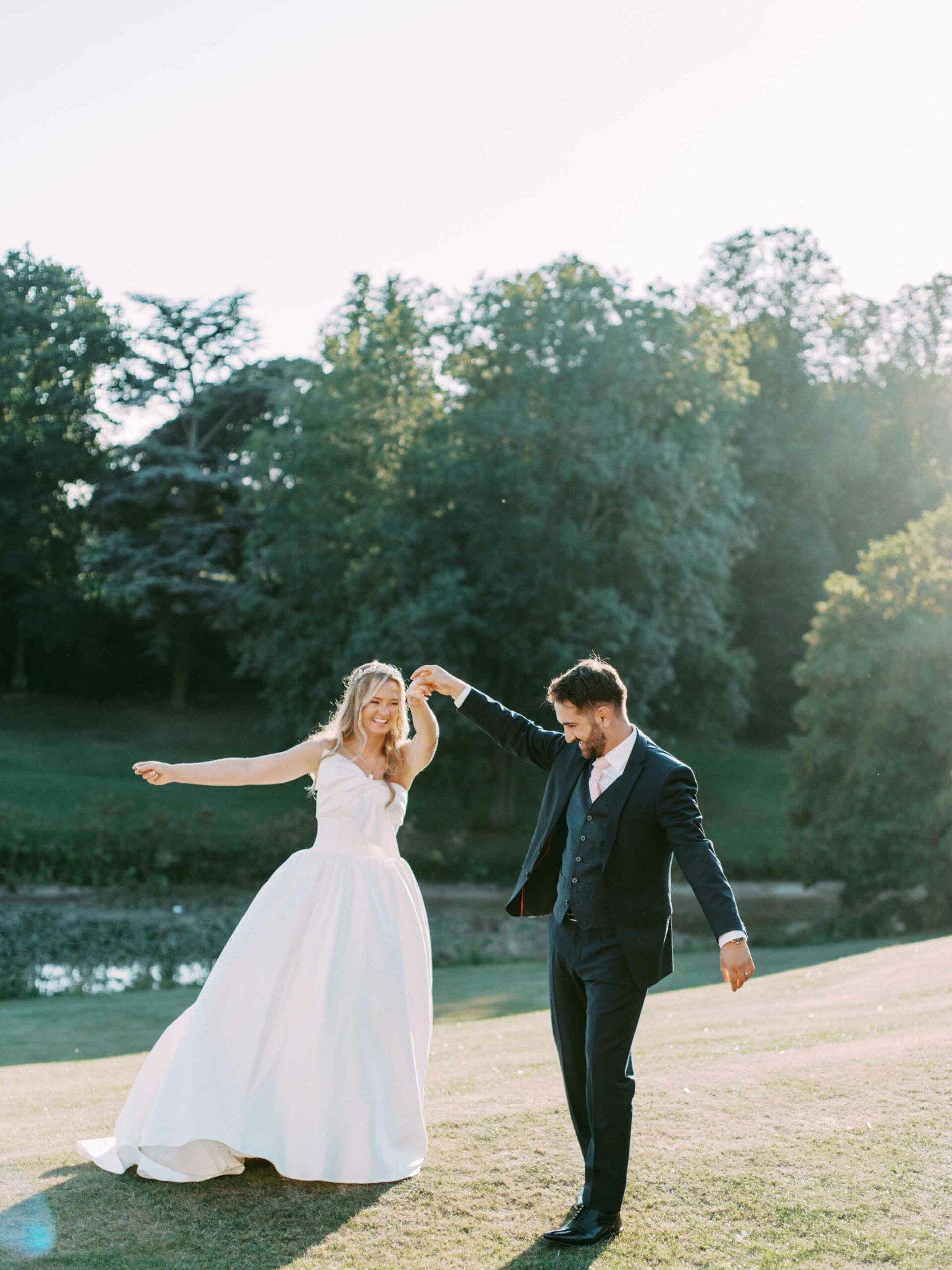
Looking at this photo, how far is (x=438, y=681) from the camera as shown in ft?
19.6

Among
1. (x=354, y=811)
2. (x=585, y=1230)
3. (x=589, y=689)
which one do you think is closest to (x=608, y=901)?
(x=589, y=689)

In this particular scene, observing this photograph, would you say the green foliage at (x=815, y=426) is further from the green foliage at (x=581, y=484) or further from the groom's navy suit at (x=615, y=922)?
the groom's navy suit at (x=615, y=922)

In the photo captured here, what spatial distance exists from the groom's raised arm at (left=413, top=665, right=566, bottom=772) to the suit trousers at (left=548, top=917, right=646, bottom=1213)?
818mm

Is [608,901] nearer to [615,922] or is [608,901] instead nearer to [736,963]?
[615,922]

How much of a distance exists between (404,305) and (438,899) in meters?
15.6

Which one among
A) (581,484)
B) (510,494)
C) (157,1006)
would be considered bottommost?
(157,1006)

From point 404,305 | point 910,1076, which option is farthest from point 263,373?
point 910,1076

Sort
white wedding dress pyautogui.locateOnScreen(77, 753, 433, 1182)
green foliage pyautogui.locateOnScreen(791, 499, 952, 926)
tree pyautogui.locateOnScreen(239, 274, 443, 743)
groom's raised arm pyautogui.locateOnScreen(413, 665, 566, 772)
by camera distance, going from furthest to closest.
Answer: tree pyautogui.locateOnScreen(239, 274, 443, 743) < green foliage pyautogui.locateOnScreen(791, 499, 952, 926) < groom's raised arm pyautogui.locateOnScreen(413, 665, 566, 772) < white wedding dress pyautogui.locateOnScreen(77, 753, 433, 1182)

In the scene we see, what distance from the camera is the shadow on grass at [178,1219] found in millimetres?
4719

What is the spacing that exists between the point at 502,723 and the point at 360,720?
0.70m

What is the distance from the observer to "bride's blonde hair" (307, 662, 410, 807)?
5980mm

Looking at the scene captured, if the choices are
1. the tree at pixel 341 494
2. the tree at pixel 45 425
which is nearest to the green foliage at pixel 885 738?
the tree at pixel 341 494

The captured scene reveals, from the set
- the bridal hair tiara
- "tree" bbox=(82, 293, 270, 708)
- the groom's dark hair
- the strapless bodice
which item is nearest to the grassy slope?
the strapless bodice

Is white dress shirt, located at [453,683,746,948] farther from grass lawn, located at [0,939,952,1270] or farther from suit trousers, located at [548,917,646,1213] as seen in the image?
grass lawn, located at [0,939,952,1270]
